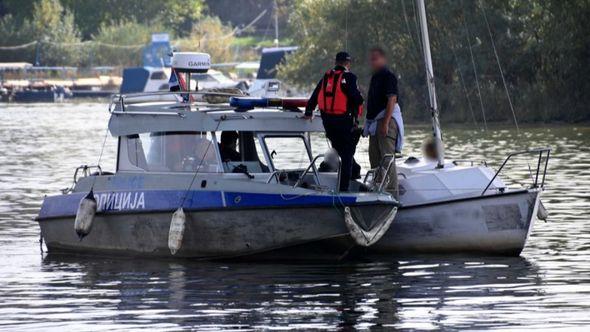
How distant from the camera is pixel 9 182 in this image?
3281cm

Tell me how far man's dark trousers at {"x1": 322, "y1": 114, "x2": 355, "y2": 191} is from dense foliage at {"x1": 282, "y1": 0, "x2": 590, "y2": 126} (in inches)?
1233

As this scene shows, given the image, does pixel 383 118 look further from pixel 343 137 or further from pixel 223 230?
pixel 223 230

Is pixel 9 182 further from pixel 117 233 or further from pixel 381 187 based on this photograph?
pixel 381 187

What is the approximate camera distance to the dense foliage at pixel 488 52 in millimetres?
53938

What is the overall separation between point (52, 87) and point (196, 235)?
285 ft

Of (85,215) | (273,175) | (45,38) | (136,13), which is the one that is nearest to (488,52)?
(85,215)

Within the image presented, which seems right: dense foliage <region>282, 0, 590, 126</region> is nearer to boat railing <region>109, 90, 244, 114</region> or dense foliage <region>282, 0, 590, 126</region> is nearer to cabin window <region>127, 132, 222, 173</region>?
boat railing <region>109, 90, 244, 114</region>

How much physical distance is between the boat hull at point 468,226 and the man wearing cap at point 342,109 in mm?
939

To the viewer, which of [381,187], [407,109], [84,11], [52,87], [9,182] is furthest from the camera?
[84,11]

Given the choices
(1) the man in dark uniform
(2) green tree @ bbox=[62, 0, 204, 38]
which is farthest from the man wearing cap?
(2) green tree @ bbox=[62, 0, 204, 38]

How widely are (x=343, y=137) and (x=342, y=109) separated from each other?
340 millimetres

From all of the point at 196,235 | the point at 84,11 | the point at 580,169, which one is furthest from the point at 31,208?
the point at 84,11

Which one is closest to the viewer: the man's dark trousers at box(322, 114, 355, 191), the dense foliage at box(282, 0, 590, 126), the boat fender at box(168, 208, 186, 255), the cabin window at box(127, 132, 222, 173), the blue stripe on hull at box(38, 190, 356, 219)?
the blue stripe on hull at box(38, 190, 356, 219)

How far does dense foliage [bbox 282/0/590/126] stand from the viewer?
53.9 m
